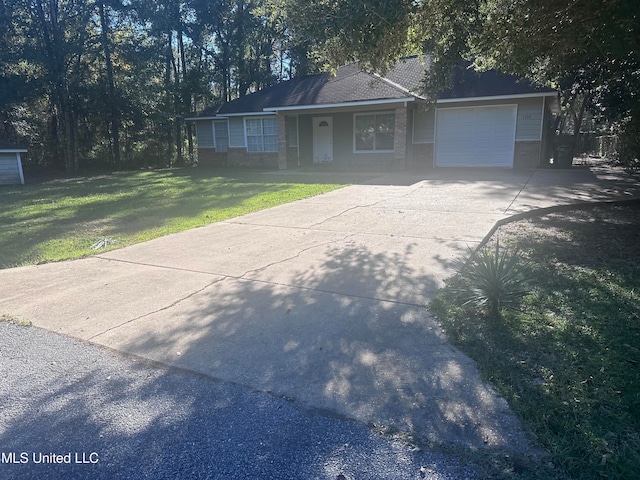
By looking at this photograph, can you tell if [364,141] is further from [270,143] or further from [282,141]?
[270,143]

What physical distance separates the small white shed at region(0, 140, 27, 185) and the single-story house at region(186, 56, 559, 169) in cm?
931

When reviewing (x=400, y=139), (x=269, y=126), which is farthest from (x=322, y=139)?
(x=400, y=139)

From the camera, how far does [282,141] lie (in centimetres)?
2000

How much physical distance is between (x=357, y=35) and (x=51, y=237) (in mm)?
6398

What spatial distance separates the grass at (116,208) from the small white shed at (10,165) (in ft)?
4.08

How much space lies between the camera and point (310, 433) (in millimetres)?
2498

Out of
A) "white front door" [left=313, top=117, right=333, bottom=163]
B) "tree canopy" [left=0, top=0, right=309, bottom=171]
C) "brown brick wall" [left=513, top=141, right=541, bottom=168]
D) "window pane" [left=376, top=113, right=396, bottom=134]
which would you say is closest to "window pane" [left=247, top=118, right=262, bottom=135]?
"white front door" [left=313, top=117, right=333, bottom=163]

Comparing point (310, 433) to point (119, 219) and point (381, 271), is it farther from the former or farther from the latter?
point (119, 219)

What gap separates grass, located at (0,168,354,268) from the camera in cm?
732

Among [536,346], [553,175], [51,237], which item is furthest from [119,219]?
[553,175]

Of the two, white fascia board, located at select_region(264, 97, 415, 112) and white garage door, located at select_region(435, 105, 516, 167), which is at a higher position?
white fascia board, located at select_region(264, 97, 415, 112)

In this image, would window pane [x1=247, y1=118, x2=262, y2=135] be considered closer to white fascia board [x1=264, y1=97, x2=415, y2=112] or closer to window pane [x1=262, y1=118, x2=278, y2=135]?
window pane [x1=262, y1=118, x2=278, y2=135]

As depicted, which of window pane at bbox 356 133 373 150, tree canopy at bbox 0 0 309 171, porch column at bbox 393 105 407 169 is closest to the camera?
porch column at bbox 393 105 407 169

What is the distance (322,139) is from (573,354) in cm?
1916
